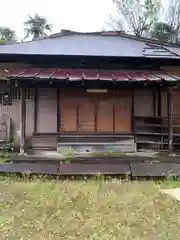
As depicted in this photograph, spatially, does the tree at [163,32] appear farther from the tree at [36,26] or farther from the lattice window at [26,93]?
the lattice window at [26,93]

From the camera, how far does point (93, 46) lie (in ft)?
37.0

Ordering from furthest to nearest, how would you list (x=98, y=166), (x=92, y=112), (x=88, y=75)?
(x=92, y=112), (x=88, y=75), (x=98, y=166)

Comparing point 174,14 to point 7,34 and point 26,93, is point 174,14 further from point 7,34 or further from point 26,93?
point 26,93

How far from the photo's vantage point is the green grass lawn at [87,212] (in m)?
3.44

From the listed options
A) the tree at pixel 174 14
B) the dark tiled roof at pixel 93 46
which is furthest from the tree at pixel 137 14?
the dark tiled roof at pixel 93 46

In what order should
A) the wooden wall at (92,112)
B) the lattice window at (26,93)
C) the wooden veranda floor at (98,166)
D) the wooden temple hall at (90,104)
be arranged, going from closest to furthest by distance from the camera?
the wooden veranda floor at (98,166) < the wooden temple hall at (90,104) < the wooden wall at (92,112) < the lattice window at (26,93)

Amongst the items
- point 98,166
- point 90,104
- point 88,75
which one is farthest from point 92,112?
point 98,166

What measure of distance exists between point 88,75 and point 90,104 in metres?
1.06

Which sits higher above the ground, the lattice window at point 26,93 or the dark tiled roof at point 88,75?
the dark tiled roof at point 88,75

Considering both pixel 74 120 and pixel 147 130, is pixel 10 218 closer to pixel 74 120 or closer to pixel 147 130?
pixel 74 120

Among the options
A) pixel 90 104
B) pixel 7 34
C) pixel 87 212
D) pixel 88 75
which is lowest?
pixel 87 212

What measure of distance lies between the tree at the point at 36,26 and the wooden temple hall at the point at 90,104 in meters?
18.7

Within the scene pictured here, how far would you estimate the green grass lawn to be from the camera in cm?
344

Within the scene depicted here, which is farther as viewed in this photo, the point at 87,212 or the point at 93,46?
the point at 93,46
